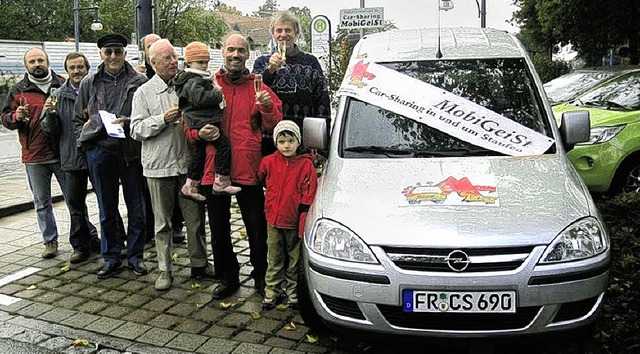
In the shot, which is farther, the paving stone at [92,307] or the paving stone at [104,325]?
the paving stone at [92,307]

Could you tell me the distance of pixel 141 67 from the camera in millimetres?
7008

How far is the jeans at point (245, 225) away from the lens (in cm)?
511

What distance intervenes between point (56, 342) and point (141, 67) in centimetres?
337

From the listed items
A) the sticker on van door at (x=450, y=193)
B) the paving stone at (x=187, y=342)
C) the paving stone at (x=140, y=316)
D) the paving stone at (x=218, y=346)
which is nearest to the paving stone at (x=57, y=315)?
the paving stone at (x=140, y=316)

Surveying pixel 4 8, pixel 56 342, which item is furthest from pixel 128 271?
pixel 4 8

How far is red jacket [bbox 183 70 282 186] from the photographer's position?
4984mm

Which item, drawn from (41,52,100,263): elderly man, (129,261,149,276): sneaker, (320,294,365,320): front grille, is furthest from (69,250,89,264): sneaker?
(320,294,365,320): front grille

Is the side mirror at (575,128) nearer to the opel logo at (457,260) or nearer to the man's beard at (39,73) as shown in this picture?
the opel logo at (457,260)

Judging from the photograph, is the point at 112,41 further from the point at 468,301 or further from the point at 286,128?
the point at 468,301

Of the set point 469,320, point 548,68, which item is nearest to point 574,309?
point 469,320

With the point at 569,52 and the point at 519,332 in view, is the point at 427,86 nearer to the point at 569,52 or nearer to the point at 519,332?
the point at 519,332

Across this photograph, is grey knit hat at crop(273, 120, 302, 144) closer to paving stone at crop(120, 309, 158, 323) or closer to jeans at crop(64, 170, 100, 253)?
paving stone at crop(120, 309, 158, 323)

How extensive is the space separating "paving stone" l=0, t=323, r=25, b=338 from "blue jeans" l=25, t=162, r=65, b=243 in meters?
1.78

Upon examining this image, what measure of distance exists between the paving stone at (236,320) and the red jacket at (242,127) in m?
0.98
